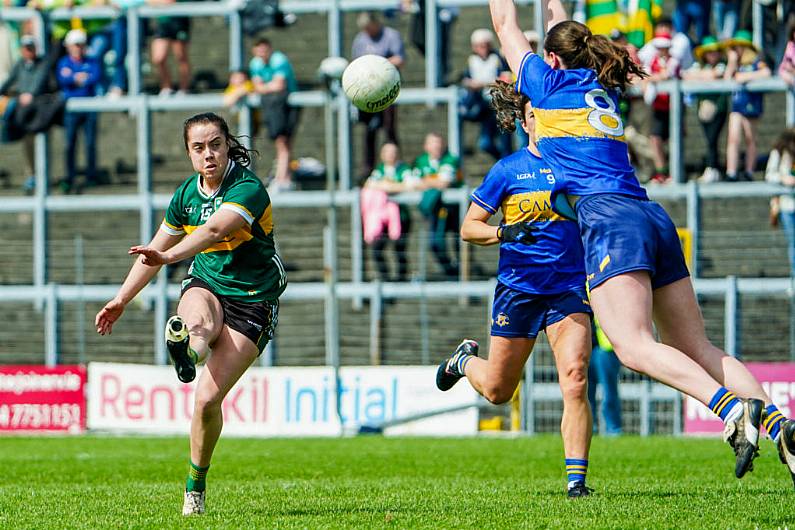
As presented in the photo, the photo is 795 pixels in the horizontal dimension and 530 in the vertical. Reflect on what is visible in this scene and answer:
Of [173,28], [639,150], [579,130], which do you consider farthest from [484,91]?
[579,130]

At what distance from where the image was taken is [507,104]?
9086 mm

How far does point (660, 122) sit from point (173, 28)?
7.02m

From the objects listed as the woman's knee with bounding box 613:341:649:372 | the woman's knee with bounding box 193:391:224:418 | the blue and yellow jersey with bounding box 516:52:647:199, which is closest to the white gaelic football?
the blue and yellow jersey with bounding box 516:52:647:199

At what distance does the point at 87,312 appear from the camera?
746 inches

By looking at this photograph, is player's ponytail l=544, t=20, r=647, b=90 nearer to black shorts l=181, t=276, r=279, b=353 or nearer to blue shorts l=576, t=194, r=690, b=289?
blue shorts l=576, t=194, r=690, b=289

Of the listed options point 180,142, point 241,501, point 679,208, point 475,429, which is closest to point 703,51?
point 679,208

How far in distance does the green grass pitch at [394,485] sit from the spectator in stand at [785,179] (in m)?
2.98

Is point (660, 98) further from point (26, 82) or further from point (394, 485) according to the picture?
point (394, 485)

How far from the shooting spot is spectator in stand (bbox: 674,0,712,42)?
63.1 feet

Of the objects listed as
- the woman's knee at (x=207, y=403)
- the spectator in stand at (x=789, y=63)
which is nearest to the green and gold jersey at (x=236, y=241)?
the woman's knee at (x=207, y=403)

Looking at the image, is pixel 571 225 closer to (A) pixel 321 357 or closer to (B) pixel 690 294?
(B) pixel 690 294

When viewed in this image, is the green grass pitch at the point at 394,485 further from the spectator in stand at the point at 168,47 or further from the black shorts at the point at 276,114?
the spectator in stand at the point at 168,47

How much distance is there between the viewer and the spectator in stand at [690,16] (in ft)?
63.1

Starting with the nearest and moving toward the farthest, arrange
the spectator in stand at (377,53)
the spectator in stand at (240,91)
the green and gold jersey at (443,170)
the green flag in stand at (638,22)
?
1. the green and gold jersey at (443,170)
2. the green flag in stand at (638,22)
3. the spectator in stand at (377,53)
4. the spectator in stand at (240,91)
